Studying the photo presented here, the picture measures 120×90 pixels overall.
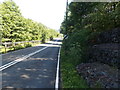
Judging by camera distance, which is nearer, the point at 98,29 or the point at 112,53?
the point at 112,53

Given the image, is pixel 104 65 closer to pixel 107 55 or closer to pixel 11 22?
pixel 107 55

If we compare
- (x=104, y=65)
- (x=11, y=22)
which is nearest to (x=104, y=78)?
(x=104, y=65)

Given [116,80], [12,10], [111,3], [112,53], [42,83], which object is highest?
[12,10]

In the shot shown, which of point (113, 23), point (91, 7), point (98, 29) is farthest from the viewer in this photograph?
point (91, 7)

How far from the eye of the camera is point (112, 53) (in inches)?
355

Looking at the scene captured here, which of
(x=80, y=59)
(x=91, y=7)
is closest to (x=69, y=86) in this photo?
(x=80, y=59)

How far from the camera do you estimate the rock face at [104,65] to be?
6645mm

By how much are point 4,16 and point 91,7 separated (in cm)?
1658

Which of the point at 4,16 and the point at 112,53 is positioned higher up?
the point at 4,16

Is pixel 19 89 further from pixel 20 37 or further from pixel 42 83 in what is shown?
pixel 20 37

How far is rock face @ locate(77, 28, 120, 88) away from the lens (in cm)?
664

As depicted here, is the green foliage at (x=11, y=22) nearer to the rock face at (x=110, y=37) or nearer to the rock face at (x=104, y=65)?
the rock face at (x=110, y=37)

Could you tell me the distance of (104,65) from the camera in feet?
29.6

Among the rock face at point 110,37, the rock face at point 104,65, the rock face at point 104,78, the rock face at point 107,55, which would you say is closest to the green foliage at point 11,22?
the rock face at point 110,37
